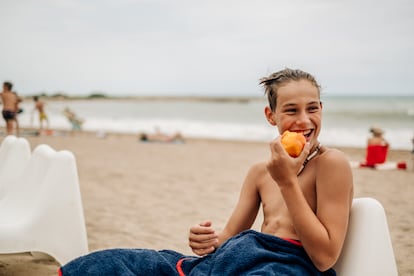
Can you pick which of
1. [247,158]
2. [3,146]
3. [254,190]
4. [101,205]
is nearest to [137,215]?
[101,205]

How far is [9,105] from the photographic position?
46.5 feet

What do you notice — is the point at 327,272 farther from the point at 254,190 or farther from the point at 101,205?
the point at 101,205

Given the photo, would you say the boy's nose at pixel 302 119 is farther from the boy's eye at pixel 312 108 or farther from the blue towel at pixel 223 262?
the blue towel at pixel 223 262

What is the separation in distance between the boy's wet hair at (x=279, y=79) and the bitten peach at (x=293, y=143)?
270mm

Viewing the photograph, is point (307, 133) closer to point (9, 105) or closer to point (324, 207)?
point (324, 207)

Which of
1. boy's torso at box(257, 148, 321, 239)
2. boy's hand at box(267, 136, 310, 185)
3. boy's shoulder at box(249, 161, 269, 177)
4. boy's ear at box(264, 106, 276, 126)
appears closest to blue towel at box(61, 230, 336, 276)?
boy's torso at box(257, 148, 321, 239)

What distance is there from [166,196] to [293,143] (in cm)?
578

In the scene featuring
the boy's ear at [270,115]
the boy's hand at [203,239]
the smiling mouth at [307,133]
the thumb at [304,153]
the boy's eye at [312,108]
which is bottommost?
the boy's hand at [203,239]

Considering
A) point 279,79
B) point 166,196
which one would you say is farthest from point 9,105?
point 279,79

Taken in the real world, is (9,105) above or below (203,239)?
below

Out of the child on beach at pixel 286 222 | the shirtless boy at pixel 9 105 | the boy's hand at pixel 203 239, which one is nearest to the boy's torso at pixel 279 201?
the child on beach at pixel 286 222

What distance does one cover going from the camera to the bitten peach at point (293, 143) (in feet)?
5.49

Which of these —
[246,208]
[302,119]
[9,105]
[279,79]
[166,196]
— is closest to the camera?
[302,119]

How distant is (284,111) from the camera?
1.88 meters
